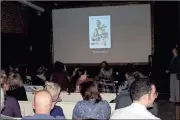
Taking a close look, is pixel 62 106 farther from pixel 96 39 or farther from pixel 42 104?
pixel 96 39

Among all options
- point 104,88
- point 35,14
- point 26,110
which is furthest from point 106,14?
point 26,110

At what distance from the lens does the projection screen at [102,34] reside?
9.76m

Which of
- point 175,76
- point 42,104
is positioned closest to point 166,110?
point 175,76

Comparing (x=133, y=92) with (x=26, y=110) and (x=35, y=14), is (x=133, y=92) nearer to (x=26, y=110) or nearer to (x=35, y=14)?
(x=26, y=110)

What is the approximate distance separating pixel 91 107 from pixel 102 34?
7029 millimetres

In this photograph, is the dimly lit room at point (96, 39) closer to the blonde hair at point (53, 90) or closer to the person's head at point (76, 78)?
the person's head at point (76, 78)

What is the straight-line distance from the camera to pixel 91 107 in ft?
10.4

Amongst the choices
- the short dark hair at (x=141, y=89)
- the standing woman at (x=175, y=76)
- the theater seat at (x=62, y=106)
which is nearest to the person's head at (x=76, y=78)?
the theater seat at (x=62, y=106)

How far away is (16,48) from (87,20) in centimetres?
245

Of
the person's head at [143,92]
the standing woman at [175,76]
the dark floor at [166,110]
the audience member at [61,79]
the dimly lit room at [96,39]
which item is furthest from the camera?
the dimly lit room at [96,39]

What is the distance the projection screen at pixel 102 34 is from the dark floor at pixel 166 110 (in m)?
1.56

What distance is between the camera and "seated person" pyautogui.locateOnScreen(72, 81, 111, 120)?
315cm

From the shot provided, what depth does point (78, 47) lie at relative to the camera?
10547mm

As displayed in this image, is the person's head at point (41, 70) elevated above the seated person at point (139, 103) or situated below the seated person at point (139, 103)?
below
